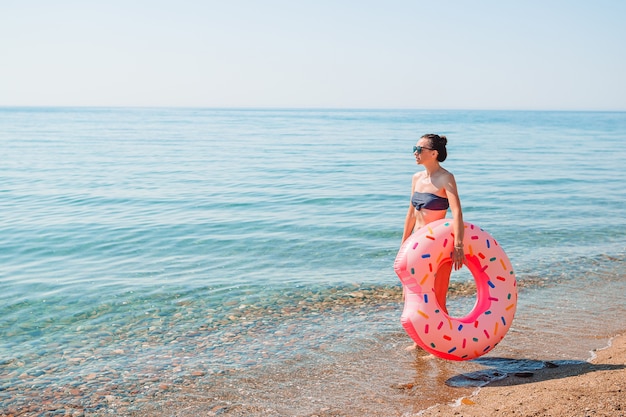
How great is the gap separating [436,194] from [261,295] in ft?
10.5

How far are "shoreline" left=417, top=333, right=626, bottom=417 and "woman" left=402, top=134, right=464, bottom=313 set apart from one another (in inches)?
38.1

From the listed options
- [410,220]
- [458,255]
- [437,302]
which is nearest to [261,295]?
[410,220]

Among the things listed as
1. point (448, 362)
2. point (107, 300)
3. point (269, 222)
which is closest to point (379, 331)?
point (448, 362)

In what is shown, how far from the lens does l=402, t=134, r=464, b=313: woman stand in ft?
15.9

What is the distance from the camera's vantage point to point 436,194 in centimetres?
504

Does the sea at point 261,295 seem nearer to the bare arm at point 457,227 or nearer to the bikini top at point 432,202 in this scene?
the bare arm at point 457,227

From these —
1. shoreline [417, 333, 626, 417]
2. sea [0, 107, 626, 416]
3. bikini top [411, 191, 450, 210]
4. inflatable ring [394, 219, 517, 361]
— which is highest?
bikini top [411, 191, 450, 210]

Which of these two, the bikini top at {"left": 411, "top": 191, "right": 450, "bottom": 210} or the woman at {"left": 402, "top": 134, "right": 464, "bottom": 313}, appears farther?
the bikini top at {"left": 411, "top": 191, "right": 450, "bottom": 210}

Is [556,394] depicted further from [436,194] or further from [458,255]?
[436,194]

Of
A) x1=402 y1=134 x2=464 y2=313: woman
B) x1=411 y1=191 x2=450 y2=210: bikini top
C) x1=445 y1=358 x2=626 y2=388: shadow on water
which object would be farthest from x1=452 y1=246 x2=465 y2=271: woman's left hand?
x1=445 y1=358 x2=626 y2=388: shadow on water

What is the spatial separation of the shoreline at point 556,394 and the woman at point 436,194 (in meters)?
0.97

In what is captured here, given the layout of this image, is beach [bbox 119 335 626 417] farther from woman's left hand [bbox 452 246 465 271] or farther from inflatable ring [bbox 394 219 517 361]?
woman's left hand [bbox 452 246 465 271]

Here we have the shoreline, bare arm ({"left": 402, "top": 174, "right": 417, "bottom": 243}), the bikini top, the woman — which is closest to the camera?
the shoreline

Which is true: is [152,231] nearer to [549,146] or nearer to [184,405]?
[184,405]
